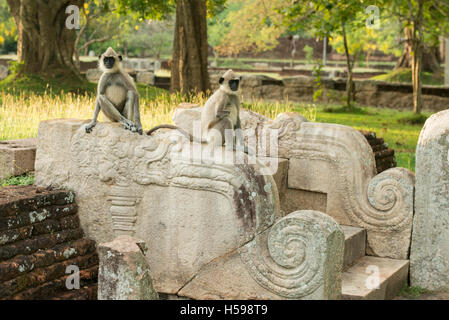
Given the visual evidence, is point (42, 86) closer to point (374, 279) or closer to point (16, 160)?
point (16, 160)

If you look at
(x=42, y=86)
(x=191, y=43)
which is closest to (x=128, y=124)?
(x=191, y=43)

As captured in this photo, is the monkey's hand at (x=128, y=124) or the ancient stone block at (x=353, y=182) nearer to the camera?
the monkey's hand at (x=128, y=124)

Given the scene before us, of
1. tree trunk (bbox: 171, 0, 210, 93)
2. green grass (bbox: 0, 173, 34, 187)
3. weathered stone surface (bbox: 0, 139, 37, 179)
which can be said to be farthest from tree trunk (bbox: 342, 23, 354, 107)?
green grass (bbox: 0, 173, 34, 187)

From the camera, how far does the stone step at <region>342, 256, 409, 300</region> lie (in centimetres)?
522

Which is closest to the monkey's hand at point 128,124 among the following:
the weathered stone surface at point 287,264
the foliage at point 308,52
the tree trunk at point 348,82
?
the weathered stone surface at point 287,264

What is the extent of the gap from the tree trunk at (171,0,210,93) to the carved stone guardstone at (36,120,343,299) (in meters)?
8.36

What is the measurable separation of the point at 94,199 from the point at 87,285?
0.79 metres

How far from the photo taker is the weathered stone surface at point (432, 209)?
5625 millimetres

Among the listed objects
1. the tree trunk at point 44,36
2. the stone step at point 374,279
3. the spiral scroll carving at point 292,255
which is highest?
the tree trunk at point 44,36

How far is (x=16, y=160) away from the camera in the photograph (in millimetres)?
6465

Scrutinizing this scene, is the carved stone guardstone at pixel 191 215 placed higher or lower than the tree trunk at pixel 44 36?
lower

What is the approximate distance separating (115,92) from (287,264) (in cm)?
235

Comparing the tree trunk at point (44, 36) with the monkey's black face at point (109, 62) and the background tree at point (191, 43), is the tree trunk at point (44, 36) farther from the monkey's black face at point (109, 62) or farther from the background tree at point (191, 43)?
the monkey's black face at point (109, 62)

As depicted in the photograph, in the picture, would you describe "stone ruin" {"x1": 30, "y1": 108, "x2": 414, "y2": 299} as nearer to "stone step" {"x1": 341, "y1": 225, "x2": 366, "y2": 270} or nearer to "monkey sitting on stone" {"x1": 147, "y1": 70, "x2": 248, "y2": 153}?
"stone step" {"x1": 341, "y1": 225, "x2": 366, "y2": 270}
